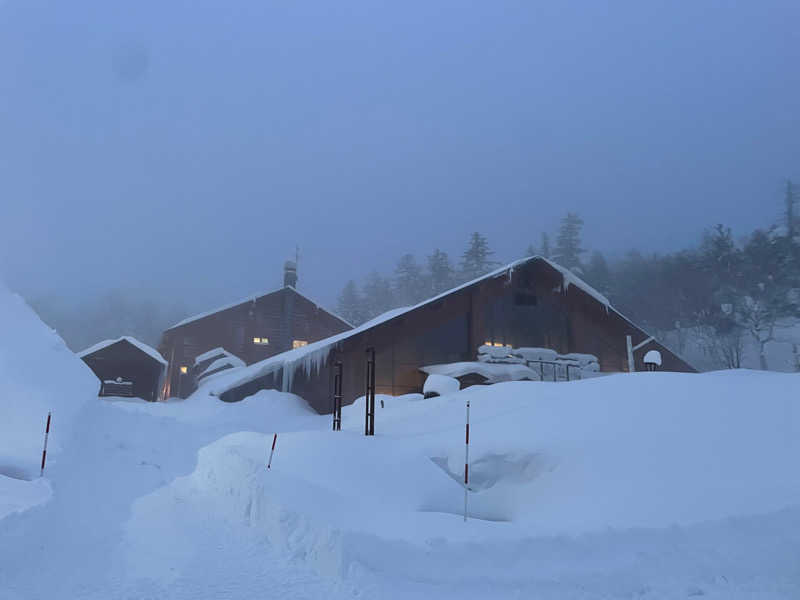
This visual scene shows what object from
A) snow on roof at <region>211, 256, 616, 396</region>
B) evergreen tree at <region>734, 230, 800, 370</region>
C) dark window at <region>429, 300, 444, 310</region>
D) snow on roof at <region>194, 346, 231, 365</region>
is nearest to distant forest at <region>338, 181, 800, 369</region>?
evergreen tree at <region>734, 230, 800, 370</region>

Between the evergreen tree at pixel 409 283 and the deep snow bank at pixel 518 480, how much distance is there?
63.2m

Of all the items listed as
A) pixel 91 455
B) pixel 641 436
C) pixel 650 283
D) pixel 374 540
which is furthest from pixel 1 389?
pixel 650 283

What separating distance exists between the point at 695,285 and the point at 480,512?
56564mm

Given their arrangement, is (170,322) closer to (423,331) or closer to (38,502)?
(423,331)

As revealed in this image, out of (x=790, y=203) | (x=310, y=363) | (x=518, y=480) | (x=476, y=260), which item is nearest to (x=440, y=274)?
(x=476, y=260)

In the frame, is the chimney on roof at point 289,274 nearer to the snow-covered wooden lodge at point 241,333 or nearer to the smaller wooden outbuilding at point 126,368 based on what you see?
the snow-covered wooden lodge at point 241,333

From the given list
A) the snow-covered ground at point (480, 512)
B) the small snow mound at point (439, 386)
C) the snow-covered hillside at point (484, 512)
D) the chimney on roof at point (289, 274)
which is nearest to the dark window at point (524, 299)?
the small snow mound at point (439, 386)

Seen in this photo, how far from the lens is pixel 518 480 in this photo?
24.6 ft

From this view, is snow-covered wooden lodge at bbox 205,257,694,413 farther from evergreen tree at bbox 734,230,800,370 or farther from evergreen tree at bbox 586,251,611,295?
evergreen tree at bbox 586,251,611,295

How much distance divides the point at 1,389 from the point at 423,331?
15.4 m

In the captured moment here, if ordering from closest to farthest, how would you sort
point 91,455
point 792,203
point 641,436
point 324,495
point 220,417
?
point 324,495 < point 641,436 < point 91,455 < point 220,417 < point 792,203

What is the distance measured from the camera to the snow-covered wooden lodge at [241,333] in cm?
3903

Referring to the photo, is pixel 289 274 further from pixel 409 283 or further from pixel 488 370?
pixel 409 283

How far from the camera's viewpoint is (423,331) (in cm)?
2356
